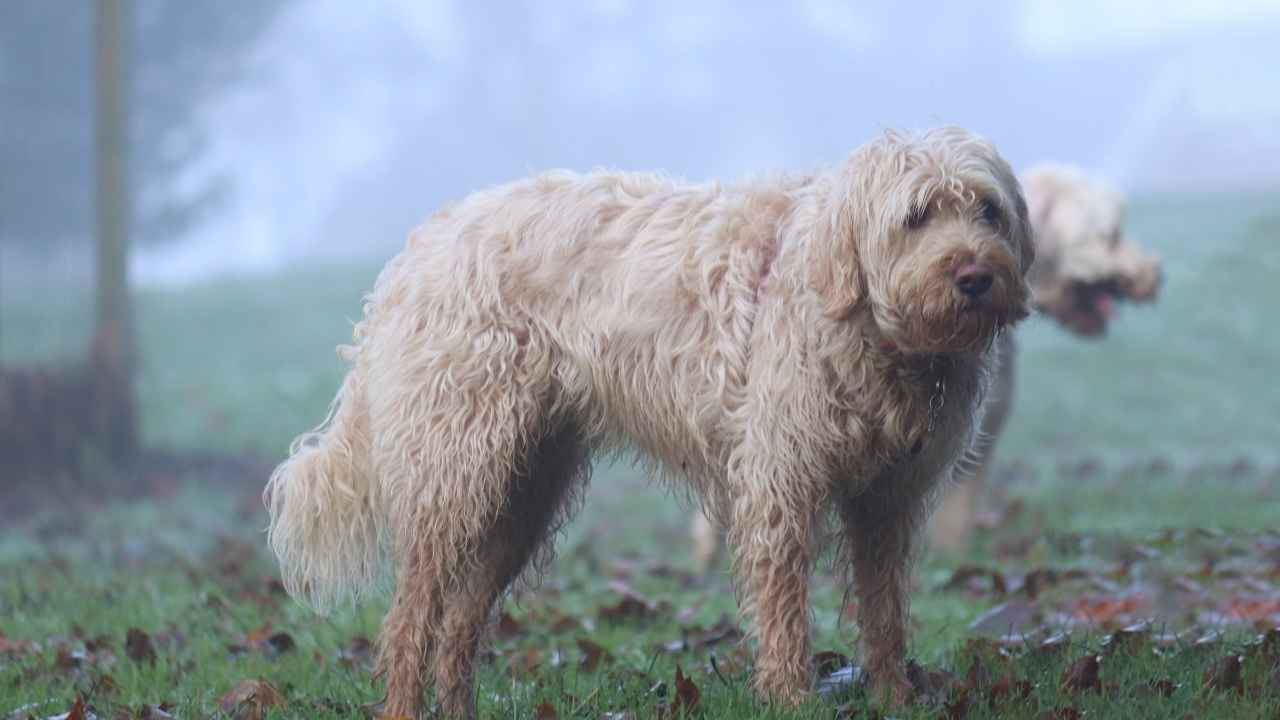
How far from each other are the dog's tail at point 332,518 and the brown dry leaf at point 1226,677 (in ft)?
8.88

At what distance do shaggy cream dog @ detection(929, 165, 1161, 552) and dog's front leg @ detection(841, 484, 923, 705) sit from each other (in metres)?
3.94

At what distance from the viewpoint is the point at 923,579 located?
842cm

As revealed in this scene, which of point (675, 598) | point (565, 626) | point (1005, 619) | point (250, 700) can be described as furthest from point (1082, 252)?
point (250, 700)

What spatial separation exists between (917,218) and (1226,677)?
1.70 m

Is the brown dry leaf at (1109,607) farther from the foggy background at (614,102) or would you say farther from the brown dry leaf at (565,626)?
the foggy background at (614,102)

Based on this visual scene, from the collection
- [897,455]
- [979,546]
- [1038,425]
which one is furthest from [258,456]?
[897,455]

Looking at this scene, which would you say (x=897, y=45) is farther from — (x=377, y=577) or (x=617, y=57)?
(x=377, y=577)

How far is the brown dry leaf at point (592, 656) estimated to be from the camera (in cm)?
597

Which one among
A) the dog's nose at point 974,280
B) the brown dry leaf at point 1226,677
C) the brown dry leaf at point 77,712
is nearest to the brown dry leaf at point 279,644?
the brown dry leaf at point 77,712

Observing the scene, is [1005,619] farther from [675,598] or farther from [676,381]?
[676,381]

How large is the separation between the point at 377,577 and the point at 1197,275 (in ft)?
66.7

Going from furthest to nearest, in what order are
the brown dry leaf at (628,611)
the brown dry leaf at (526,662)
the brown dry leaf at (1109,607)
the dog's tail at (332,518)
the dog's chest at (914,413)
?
the brown dry leaf at (628,611), the brown dry leaf at (1109,607), the brown dry leaf at (526,662), the dog's tail at (332,518), the dog's chest at (914,413)

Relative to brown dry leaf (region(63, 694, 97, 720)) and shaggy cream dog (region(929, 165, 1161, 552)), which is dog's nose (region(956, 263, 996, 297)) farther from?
shaggy cream dog (region(929, 165, 1161, 552))

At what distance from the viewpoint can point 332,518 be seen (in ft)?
17.9
